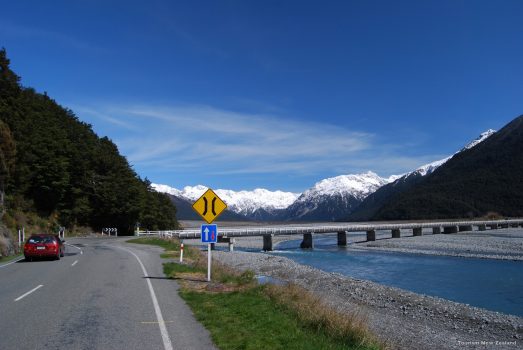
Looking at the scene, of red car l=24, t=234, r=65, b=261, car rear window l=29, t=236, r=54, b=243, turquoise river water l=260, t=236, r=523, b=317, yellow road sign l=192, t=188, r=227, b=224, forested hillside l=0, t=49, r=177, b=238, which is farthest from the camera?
forested hillside l=0, t=49, r=177, b=238

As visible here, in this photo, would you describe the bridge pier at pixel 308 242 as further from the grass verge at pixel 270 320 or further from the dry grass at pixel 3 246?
the grass verge at pixel 270 320

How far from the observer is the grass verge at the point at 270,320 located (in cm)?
850

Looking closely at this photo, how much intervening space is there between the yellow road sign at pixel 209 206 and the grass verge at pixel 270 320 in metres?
2.63

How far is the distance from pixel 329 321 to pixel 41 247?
20367 mm

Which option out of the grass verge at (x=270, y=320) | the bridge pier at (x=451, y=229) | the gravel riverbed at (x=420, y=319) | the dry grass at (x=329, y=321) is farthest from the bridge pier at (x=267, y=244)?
the dry grass at (x=329, y=321)

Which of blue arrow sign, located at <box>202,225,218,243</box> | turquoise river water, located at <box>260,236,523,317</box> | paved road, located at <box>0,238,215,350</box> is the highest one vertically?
blue arrow sign, located at <box>202,225,218,243</box>

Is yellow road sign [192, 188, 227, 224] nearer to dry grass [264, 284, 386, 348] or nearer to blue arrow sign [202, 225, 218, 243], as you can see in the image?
→ blue arrow sign [202, 225, 218, 243]

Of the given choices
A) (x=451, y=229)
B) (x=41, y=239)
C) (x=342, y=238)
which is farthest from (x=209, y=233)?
(x=451, y=229)

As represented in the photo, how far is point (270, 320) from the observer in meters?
10.2

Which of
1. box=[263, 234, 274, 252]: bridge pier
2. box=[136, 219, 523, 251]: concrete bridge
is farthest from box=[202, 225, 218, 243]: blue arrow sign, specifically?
box=[263, 234, 274, 252]: bridge pier

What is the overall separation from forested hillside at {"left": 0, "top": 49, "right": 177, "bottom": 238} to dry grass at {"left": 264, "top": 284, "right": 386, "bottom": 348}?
34946 millimetres

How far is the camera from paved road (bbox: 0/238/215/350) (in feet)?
26.9

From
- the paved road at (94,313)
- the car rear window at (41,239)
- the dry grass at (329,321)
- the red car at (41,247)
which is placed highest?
the car rear window at (41,239)

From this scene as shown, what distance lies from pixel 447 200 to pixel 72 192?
6749 inches
